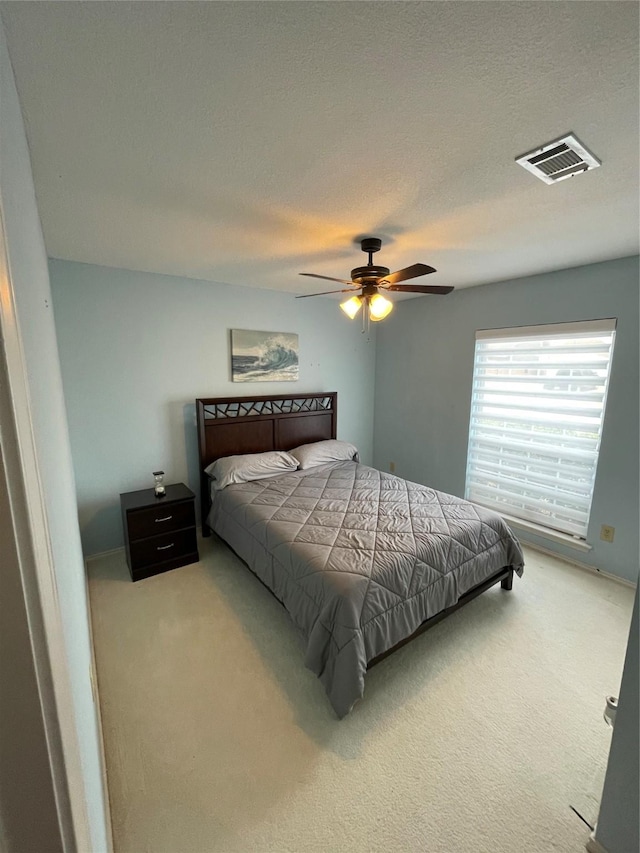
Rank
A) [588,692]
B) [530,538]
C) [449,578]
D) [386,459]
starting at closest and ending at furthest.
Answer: [588,692], [449,578], [530,538], [386,459]

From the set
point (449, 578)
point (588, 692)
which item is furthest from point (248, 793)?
point (588, 692)

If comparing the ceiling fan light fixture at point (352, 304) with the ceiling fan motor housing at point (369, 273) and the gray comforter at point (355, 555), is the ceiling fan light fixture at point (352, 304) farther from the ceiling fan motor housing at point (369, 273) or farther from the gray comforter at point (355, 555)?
the gray comforter at point (355, 555)

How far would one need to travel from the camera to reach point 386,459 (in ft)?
14.9

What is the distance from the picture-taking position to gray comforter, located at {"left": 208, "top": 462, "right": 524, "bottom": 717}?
1682 mm

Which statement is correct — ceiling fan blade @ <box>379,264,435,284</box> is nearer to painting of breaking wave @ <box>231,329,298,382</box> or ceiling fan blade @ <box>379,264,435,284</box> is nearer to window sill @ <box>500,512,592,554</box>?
painting of breaking wave @ <box>231,329,298,382</box>

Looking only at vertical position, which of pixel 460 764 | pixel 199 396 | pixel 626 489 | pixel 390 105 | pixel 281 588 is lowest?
pixel 460 764

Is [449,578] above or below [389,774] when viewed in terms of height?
above

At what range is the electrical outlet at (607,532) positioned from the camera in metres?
2.71

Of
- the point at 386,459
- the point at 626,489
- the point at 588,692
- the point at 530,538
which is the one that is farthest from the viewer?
the point at 386,459

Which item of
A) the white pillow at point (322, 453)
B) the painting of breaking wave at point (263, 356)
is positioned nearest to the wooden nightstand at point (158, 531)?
the white pillow at point (322, 453)

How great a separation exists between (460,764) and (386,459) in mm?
3253

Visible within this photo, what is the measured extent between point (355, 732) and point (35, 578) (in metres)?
1.76

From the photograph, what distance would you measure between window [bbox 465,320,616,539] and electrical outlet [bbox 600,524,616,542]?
0.11m

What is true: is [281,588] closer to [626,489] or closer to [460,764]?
[460,764]
